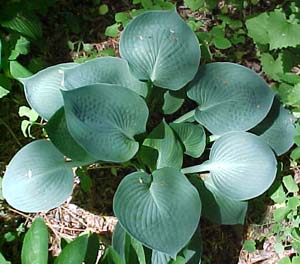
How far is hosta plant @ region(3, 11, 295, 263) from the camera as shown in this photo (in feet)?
5.86

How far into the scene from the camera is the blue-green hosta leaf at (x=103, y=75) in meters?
1.90

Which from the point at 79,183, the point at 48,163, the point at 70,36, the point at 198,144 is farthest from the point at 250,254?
the point at 70,36

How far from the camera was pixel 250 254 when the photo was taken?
7.09 feet

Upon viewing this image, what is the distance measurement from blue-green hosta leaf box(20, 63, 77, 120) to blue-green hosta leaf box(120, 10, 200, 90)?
8.1 inches

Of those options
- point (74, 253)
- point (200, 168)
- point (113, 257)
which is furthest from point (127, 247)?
point (200, 168)

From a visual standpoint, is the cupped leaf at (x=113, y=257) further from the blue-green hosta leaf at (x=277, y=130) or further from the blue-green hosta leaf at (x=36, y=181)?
the blue-green hosta leaf at (x=277, y=130)

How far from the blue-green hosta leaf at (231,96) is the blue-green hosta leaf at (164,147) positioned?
0.38 ft

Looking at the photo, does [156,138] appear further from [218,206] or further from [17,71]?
[17,71]

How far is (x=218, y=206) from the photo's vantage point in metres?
1.95

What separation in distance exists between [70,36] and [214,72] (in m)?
0.63

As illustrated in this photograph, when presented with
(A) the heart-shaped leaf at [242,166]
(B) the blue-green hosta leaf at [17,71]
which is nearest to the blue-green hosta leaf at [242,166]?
(A) the heart-shaped leaf at [242,166]

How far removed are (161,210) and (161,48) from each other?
0.45 metres

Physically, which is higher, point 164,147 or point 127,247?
point 164,147

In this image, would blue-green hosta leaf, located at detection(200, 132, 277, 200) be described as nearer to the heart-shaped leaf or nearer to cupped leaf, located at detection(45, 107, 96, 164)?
the heart-shaped leaf
